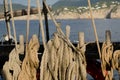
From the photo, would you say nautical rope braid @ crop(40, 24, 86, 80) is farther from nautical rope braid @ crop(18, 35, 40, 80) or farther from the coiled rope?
nautical rope braid @ crop(18, 35, 40, 80)

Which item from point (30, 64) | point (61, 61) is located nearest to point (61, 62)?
point (61, 61)

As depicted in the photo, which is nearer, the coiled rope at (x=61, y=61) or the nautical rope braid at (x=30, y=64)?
the coiled rope at (x=61, y=61)

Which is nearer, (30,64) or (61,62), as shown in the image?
(61,62)

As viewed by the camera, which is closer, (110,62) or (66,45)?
(66,45)

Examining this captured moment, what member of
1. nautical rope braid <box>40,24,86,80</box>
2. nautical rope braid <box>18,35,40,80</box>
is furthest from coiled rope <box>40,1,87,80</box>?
nautical rope braid <box>18,35,40,80</box>

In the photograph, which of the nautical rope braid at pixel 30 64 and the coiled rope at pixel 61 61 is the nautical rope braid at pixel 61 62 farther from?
the nautical rope braid at pixel 30 64

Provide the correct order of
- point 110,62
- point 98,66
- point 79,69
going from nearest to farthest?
point 79,69
point 110,62
point 98,66

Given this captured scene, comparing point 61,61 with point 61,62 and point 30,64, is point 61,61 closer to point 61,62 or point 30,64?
point 61,62

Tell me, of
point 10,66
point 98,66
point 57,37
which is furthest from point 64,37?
point 98,66

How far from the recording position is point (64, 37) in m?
9.26

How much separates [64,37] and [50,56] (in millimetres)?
509

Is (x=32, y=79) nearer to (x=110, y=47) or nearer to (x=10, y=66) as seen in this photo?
(x=10, y=66)

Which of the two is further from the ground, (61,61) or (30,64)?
(61,61)

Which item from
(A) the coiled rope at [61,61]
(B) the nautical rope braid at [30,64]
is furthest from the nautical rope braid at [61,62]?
(B) the nautical rope braid at [30,64]
